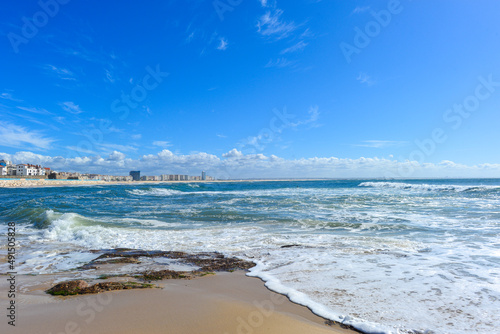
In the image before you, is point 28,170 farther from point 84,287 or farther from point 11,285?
point 84,287

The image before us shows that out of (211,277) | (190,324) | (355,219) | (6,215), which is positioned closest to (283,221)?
(355,219)

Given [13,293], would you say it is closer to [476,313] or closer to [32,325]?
[32,325]

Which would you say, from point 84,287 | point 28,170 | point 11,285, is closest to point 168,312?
point 84,287

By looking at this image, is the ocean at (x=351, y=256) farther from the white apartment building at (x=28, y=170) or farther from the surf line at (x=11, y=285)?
the white apartment building at (x=28, y=170)

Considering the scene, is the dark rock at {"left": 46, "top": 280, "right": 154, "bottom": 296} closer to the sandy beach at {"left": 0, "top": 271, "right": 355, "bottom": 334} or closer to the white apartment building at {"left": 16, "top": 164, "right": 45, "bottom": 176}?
the sandy beach at {"left": 0, "top": 271, "right": 355, "bottom": 334}

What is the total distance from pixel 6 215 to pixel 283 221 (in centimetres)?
1438

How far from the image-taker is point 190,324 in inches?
113

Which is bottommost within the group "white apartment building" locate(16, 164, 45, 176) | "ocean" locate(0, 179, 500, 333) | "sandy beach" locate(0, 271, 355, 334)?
"ocean" locate(0, 179, 500, 333)

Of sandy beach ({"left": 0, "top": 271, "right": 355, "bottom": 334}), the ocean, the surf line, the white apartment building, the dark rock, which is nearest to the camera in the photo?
sandy beach ({"left": 0, "top": 271, "right": 355, "bottom": 334})

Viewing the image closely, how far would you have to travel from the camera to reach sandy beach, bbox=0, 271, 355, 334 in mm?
2814

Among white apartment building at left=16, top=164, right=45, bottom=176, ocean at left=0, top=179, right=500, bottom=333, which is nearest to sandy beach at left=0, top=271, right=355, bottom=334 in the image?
ocean at left=0, top=179, right=500, bottom=333

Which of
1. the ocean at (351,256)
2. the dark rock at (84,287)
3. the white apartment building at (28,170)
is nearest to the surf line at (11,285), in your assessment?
the ocean at (351,256)

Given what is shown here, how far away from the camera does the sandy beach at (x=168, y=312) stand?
2814 mm

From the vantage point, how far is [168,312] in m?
3.18
